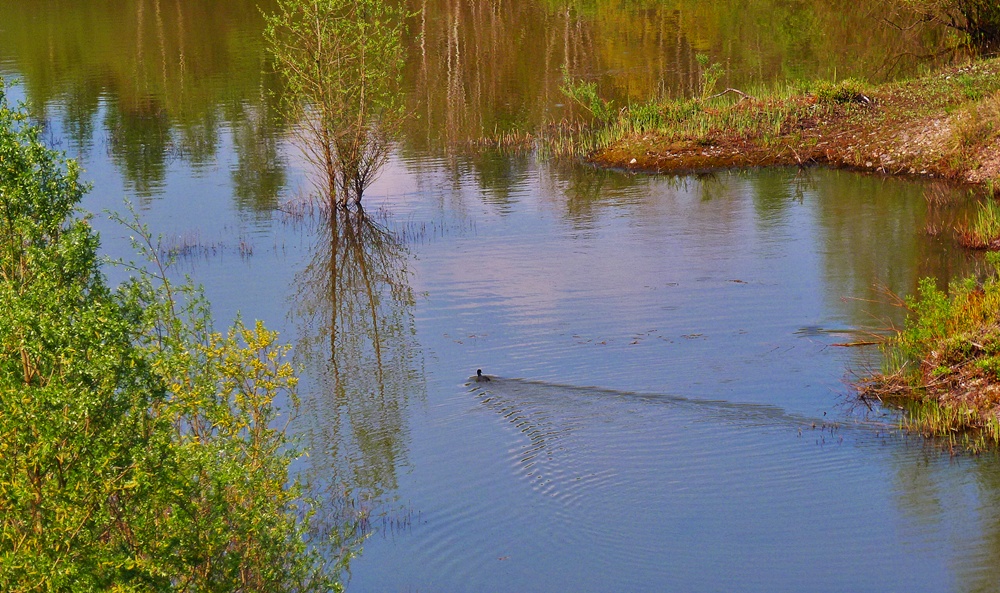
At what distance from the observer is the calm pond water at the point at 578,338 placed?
844cm

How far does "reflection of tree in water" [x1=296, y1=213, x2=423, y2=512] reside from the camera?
10227 millimetres

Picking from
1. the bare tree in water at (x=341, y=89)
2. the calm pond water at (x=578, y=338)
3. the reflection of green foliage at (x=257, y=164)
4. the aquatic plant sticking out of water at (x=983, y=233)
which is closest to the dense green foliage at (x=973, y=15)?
the calm pond water at (x=578, y=338)

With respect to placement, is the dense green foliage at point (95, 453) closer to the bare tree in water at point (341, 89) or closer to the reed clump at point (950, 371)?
the reed clump at point (950, 371)

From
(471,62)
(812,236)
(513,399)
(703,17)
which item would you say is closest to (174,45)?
(471,62)

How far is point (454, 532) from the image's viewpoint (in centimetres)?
881

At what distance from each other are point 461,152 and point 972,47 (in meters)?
13.1

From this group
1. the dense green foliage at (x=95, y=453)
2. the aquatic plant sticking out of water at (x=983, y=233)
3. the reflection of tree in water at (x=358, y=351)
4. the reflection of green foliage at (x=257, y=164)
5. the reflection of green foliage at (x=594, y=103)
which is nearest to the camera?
the dense green foliage at (x=95, y=453)

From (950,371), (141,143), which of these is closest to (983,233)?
(950,371)

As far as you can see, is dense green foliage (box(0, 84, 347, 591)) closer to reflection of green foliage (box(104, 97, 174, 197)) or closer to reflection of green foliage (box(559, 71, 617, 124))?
reflection of green foliage (box(104, 97, 174, 197))

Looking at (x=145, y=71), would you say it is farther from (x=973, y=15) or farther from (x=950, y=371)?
(x=950, y=371)

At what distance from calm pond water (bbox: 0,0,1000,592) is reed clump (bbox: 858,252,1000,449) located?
351 millimetres

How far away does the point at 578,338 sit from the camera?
12.8 metres

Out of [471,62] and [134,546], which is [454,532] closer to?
[134,546]

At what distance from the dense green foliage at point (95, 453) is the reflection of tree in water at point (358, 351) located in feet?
11.5
